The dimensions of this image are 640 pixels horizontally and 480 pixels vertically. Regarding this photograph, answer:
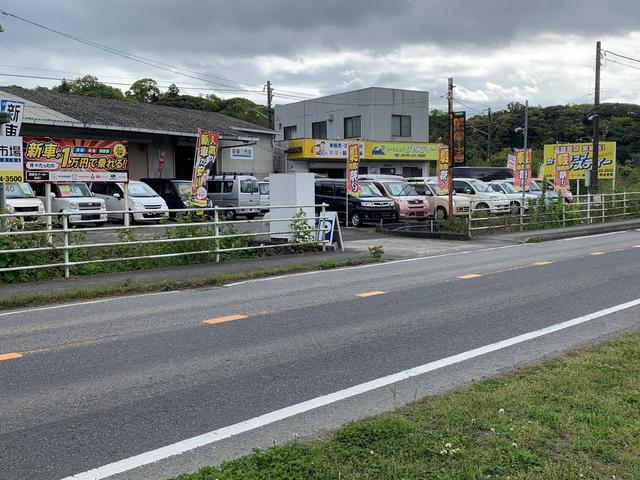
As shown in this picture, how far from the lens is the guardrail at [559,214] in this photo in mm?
23109

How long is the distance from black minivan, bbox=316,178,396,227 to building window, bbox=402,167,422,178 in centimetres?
2138

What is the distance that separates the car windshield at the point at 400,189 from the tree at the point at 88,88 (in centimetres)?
4021

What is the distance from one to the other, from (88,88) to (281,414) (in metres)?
62.9

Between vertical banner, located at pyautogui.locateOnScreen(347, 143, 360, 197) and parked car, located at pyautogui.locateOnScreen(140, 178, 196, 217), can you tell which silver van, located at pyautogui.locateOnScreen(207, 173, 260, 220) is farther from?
vertical banner, located at pyautogui.locateOnScreen(347, 143, 360, 197)

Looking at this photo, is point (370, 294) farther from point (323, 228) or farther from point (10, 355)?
point (323, 228)

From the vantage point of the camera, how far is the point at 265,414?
507 cm

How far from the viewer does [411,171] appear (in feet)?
159

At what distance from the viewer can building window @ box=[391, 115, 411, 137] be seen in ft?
163

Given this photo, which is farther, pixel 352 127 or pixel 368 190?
pixel 352 127

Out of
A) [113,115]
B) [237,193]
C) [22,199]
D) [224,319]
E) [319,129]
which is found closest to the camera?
[224,319]

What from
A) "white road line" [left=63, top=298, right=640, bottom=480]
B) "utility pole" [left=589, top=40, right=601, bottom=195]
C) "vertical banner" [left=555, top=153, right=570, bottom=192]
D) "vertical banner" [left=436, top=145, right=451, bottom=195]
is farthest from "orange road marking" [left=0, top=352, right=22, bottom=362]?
"utility pole" [left=589, top=40, right=601, bottom=195]

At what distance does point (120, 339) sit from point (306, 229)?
946cm

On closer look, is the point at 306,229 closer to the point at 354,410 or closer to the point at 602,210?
the point at 354,410

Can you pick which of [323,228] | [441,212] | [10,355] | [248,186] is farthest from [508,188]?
[10,355]
